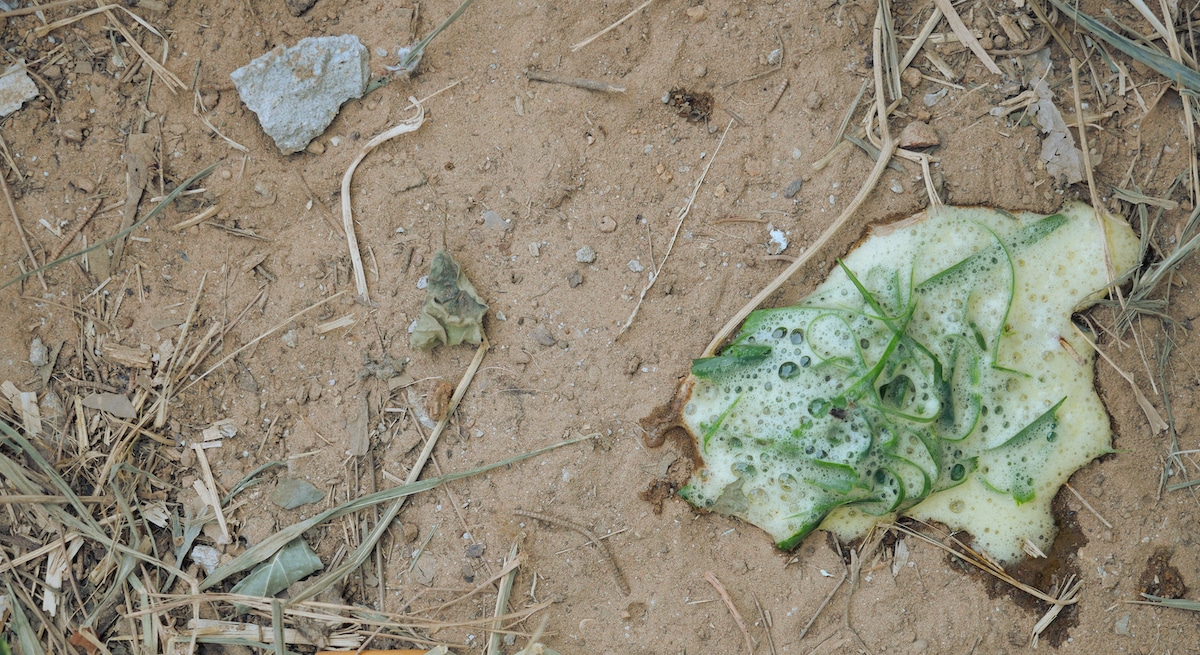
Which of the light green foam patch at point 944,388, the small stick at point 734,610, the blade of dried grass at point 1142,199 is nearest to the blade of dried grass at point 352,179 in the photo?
the light green foam patch at point 944,388

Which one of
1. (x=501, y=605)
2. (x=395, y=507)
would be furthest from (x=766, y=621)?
(x=395, y=507)

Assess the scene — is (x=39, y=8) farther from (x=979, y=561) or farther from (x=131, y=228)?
(x=979, y=561)

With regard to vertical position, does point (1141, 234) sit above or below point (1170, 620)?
above

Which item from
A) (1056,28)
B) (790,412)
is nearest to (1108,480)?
(790,412)

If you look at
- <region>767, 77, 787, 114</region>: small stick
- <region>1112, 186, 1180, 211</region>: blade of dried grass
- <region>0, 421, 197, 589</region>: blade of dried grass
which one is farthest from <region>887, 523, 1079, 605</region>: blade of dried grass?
<region>0, 421, 197, 589</region>: blade of dried grass

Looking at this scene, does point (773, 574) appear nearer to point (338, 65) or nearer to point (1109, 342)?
point (1109, 342)
